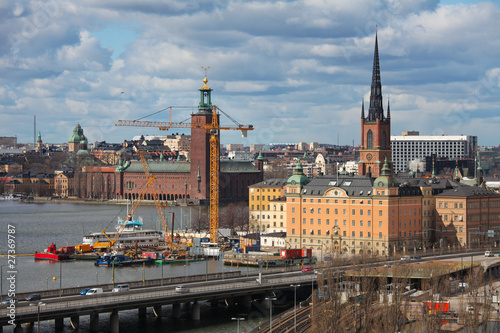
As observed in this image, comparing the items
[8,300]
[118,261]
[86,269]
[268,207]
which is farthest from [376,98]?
[8,300]

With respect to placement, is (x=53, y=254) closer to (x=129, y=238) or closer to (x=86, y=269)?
(x=86, y=269)

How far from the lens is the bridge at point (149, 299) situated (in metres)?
40.2

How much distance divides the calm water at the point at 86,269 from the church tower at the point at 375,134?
64.0 ft

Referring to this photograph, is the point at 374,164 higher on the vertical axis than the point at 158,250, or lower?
higher

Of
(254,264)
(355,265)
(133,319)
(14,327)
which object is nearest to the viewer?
(14,327)

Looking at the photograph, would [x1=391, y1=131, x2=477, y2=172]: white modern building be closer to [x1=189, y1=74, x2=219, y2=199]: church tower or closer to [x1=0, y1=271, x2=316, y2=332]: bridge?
[x1=189, y1=74, x2=219, y2=199]: church tower

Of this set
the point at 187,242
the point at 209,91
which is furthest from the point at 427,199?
the point at 209,91

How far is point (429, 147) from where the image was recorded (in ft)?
641

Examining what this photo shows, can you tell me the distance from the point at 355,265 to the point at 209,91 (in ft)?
261

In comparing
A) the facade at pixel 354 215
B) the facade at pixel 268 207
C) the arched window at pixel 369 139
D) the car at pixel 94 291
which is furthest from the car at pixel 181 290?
the arched window at pixel 369 139

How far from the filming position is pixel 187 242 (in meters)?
78.4

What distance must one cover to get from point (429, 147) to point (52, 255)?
449ft

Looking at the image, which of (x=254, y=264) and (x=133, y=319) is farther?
(x=254, y=264)

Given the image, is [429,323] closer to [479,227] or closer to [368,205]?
[368,205]
